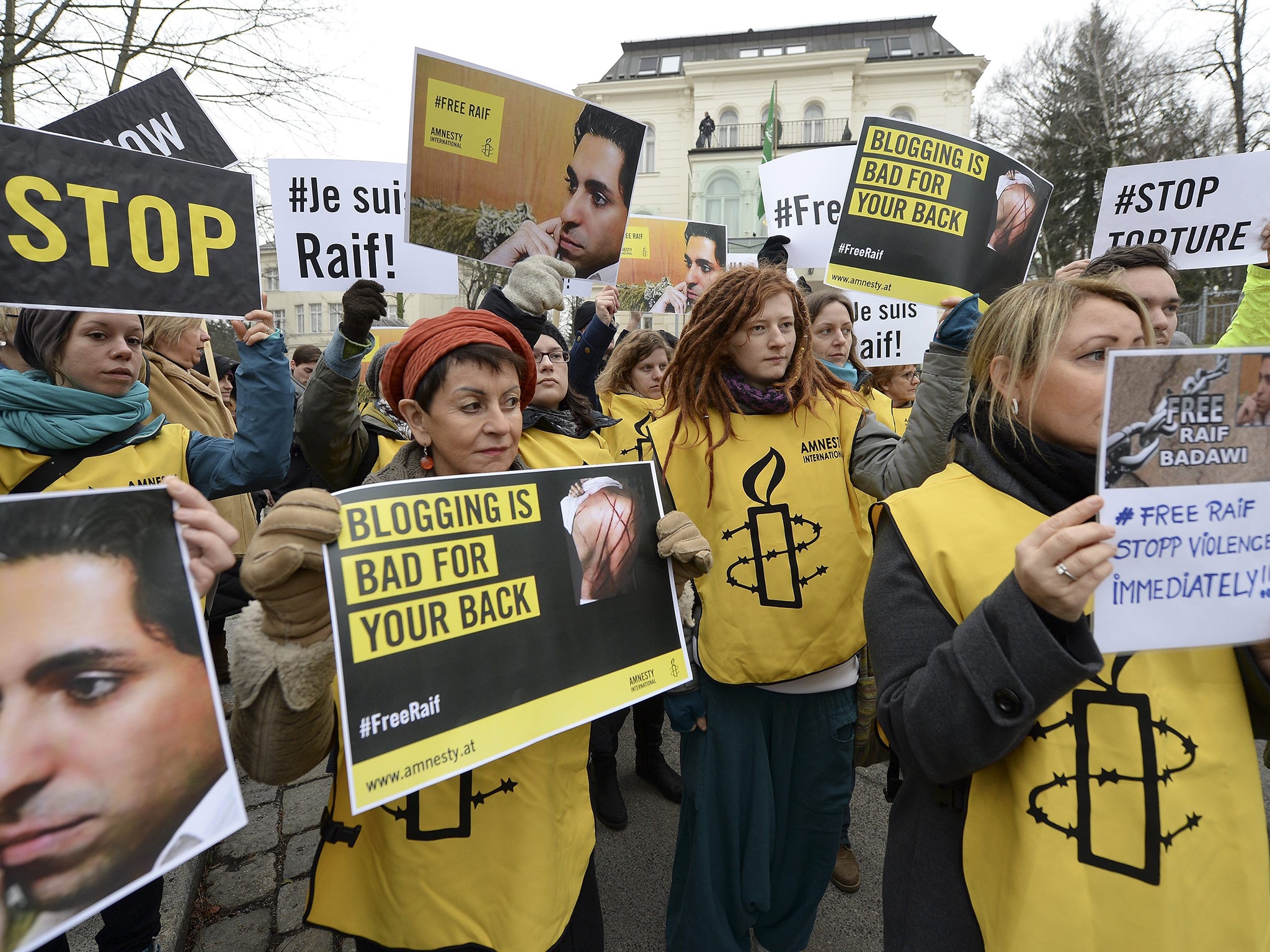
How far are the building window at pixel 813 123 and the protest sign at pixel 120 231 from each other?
113 feet

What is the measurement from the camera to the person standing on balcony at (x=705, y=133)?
31500mm

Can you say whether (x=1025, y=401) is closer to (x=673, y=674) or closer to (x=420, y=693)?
(x=673, y=674)

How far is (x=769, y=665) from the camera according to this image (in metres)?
2.19

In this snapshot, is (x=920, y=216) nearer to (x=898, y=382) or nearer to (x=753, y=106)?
(x=898, y=382)

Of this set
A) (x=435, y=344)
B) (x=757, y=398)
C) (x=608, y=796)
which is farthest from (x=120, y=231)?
(x=608, y=796)

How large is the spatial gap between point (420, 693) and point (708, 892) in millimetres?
1521

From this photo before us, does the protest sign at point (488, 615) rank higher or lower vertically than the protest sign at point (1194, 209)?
lower

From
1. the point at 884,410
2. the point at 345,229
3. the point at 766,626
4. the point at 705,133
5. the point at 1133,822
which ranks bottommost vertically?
the point at 766,626

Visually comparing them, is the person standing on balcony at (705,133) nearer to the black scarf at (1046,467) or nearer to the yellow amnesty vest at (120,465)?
the yellow amnesty vest at (120,465)

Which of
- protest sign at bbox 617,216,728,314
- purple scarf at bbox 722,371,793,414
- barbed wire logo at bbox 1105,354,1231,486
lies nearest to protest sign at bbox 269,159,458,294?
purple scarf at bbox 722,371,793,414

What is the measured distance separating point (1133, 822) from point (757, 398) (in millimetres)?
1538

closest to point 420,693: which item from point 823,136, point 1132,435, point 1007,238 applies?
point 1132,435

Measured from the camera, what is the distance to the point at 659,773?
3.63 metres

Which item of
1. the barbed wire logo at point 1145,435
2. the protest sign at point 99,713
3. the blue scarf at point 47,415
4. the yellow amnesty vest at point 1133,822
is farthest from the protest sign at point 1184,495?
the blue scarf at point 47,415
